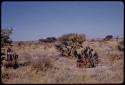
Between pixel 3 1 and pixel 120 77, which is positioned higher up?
pixel 3 1

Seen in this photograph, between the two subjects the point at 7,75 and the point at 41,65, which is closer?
the point at 7,75

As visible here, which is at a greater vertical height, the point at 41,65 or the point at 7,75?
the point at 41,65

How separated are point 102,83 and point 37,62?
3907 millimetres

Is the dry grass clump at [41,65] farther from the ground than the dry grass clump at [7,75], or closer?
farther from the ground

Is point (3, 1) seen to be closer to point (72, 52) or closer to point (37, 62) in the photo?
point (37, 62)

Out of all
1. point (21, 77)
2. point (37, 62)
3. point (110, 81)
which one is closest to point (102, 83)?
point (110, 81)

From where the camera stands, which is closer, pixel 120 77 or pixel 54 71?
pixel 120 77

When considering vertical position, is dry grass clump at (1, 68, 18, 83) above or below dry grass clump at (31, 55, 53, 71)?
below

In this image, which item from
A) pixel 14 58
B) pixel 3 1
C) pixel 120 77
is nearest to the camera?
pixel 3 1

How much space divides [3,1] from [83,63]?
5720 millimetres

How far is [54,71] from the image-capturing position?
10.2 meters

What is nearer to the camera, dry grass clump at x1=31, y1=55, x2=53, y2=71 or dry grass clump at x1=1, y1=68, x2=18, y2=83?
dry grass clump at x1=1, y1=68, x2=18, y2=83

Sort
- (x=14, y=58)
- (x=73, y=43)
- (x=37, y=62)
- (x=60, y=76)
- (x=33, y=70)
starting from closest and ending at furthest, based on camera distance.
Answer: (x=60, y=76), (x=33, y=70), (x=37, y=62), (x=14, y=58), (x=73, y=43)

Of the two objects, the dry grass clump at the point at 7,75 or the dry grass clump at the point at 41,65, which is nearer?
the dry grass clump at the point at 7,75
